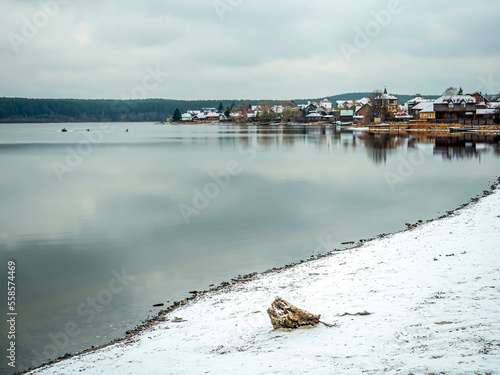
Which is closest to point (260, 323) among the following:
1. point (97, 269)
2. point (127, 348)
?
point (127, 348)

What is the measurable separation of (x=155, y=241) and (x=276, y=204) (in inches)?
370

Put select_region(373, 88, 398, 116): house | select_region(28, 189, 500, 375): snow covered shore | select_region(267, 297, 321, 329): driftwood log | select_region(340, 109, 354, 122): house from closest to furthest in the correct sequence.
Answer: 1. select_region(28, 189, 500, 375): snow covered shore
2. select_region(267, 297, 321, 329): driftwood log
3. select_region(373, 88, 398, 116): house
4. select_region(340, 109, 354, 122): house

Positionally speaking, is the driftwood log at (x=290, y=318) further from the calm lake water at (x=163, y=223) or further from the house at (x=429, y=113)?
the house at (x=429, y=113)

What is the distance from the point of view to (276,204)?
25.9m

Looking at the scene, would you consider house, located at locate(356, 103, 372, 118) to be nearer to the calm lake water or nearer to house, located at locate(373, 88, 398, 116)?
house, located at locate(373, 88, 398, 116)


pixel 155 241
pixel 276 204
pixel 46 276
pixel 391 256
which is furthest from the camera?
pixel 276 204

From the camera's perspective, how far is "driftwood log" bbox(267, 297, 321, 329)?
862 centimetres

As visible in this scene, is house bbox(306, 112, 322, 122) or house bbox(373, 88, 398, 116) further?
house bbox(306, 112, 322, 122)

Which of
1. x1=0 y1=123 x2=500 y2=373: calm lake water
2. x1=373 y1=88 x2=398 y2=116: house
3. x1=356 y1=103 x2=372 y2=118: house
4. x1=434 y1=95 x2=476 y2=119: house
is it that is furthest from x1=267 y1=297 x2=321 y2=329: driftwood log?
x1=356 y1=103 x2=372 y2=118: house

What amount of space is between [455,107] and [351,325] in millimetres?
112469

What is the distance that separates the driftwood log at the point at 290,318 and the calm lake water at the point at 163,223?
4012 millimetres

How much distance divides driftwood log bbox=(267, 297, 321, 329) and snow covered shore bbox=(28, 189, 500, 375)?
0.15 meters

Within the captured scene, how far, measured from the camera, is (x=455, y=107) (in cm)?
10769

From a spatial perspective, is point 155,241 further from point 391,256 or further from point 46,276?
point 391,256
